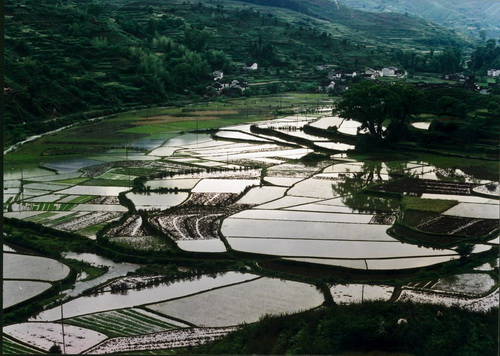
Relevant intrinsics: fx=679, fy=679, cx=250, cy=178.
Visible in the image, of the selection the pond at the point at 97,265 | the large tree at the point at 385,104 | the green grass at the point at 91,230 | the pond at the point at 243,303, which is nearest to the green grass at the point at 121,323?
the pond at the point at 243,303

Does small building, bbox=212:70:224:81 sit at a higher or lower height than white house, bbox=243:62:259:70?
lower

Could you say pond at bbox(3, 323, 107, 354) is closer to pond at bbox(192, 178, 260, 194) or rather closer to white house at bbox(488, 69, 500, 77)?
pond at bbox(192, 178, 260, 194)

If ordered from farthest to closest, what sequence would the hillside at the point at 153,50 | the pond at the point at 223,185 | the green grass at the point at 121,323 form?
the hillside at the point at 153,50 < the pond at the point at 223,185 < the green grass at the point at 121,323

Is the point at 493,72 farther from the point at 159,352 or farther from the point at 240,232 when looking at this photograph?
the point at 159,352

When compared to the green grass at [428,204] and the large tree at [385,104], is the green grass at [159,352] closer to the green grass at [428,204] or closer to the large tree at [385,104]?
the green grass at [428,204]

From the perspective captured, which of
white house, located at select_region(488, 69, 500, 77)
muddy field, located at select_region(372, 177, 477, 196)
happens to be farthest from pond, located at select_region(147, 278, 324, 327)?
white house, located at select_region(488, 69, 500, 77)

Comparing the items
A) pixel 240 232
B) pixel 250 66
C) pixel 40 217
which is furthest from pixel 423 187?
pixel 250 66
